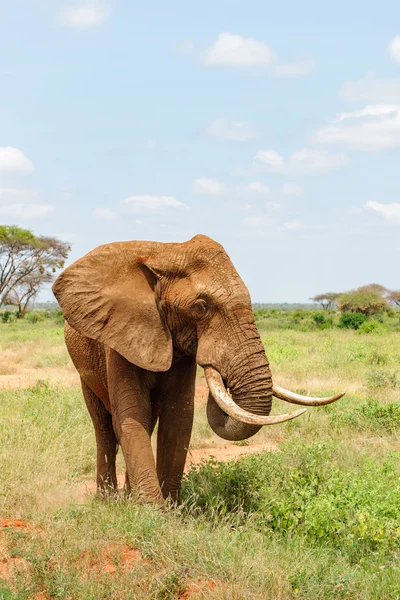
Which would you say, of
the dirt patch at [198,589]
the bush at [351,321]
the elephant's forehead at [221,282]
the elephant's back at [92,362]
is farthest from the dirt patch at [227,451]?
the bush at [351,321]

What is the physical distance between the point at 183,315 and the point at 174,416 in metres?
0.97

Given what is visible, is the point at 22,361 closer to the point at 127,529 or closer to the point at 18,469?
the point at 18,469

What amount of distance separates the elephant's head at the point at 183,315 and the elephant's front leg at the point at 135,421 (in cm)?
28

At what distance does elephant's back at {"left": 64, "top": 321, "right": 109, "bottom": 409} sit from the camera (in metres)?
6.61

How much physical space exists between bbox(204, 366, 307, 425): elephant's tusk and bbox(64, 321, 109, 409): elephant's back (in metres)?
1.45

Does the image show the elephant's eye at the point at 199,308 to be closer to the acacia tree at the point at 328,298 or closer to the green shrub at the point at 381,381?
the green shrub at the point at 381,381

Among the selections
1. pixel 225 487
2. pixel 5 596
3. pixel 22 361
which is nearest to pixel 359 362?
pixel 22 361

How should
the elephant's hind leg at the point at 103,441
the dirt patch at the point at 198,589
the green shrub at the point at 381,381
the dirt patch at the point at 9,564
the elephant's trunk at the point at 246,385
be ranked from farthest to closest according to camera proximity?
the green shrub at the point at 381,381
the elephant's hind leg at the point at 103,441
the elephant's trunk at the point at 246,385
the dirt patch at the point at 9,564
the dirt patch at the point at 198,589

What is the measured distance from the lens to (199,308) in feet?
18.1

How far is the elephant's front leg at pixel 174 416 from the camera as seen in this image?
614 cm

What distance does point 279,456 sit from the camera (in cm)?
744

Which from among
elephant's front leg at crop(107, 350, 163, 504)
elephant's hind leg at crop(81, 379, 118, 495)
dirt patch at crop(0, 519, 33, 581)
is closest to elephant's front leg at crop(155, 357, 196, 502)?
elephant's front leg at crop(107, 350, 163, 504)

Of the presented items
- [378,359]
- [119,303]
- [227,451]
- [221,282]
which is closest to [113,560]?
[119,303]

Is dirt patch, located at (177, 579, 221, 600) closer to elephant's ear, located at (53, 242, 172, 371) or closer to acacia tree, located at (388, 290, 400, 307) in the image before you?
elephant's ear, located at (53, 242, 172, 371)
